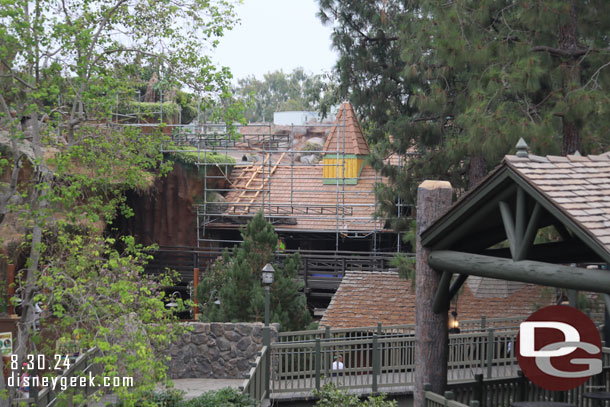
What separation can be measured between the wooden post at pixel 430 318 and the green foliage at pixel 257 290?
824cm

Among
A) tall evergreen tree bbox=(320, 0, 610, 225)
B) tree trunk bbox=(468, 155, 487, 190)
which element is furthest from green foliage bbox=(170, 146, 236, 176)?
tree trunk bbox=(468, 155, 487, 190)

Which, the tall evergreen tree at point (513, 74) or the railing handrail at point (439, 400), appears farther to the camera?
the tall evergreen tree at point (513, 74)

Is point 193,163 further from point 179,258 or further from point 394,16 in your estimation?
point 394,16

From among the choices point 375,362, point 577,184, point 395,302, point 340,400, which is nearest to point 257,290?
point 375,362

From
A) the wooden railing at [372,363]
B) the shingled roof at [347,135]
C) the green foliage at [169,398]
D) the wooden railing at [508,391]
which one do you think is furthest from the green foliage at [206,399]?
the shingled roof at [347,135]

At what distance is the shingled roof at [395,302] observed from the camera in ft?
69.6

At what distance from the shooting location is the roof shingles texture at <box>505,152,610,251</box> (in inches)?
276

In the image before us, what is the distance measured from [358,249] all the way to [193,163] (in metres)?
8.27

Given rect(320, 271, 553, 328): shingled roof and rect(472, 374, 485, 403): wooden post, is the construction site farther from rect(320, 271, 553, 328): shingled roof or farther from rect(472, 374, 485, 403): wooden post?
rect(472, 374, 485, 403): wooden post

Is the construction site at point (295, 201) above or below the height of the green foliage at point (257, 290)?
above

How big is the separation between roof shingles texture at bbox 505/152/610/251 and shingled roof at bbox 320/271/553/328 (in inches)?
499

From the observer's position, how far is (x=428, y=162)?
66.2 ft

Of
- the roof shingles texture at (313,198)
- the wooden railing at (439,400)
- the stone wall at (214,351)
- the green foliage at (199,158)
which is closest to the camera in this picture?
the wooden railing at (439,400)

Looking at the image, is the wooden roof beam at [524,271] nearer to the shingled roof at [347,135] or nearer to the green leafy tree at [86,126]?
the green leafy tree at [86,126]
